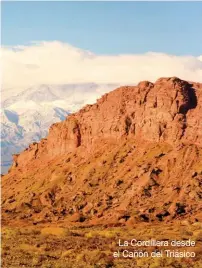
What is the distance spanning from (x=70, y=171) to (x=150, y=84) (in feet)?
98.5

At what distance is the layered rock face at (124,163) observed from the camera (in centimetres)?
12012

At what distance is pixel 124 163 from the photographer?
13725cm

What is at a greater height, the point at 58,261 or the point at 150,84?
the point at 150,84

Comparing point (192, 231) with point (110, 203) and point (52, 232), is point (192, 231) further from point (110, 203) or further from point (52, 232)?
point (110, 203)

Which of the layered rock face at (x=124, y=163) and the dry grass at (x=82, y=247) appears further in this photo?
the layered rock face at (x=124, y=163)

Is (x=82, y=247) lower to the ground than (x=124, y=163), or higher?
lower

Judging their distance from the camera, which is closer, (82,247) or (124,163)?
(82,247)

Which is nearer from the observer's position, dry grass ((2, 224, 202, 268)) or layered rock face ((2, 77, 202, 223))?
dry grass ((2, 224, 202, 268))

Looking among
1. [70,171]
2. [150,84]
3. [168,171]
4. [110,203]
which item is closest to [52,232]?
[110,203]

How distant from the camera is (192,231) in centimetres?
9081

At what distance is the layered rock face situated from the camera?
4729 inches

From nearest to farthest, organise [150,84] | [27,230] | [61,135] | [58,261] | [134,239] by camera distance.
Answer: [58,261], [134,239], [27,230], [150,84], [61,135]

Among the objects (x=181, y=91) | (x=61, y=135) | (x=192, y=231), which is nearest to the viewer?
(x=192, y=231)

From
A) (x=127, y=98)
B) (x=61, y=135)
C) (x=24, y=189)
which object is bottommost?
(x=24, y=189)
